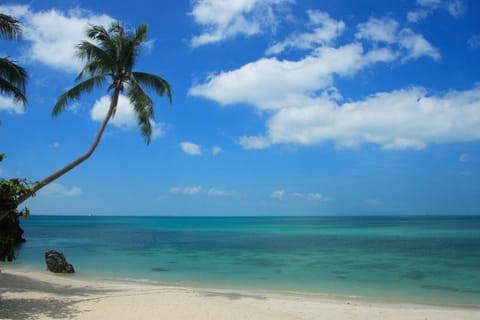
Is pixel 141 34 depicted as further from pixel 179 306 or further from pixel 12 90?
pixel 179 306

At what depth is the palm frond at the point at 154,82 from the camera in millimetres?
14539

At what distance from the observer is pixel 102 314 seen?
8.27 m

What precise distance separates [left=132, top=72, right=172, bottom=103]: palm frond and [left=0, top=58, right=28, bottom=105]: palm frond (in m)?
3.84

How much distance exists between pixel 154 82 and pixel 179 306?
29.0 ft

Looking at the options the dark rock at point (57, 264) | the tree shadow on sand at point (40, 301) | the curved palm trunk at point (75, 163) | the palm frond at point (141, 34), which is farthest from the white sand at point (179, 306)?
the palm frond at point (141, 34)

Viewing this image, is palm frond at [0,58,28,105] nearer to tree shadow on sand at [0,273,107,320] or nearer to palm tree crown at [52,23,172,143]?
palm tree crown at [52,23,172,143]

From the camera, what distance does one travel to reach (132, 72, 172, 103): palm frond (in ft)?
47.7

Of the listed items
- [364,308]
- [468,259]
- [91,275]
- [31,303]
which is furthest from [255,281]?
[468,259]

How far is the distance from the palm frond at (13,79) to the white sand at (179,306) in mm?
6361

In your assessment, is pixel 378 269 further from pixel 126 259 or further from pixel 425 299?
pixel 126 259

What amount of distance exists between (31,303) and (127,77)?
27.5 ft

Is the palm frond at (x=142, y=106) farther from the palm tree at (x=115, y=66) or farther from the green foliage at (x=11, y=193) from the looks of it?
the green foliage at (x=11, y=193)

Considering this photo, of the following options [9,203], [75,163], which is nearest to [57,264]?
[75,163]

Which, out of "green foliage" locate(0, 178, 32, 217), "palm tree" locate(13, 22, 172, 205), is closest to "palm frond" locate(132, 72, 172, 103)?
"palm tree" locate(13, 22, 172, 205)
